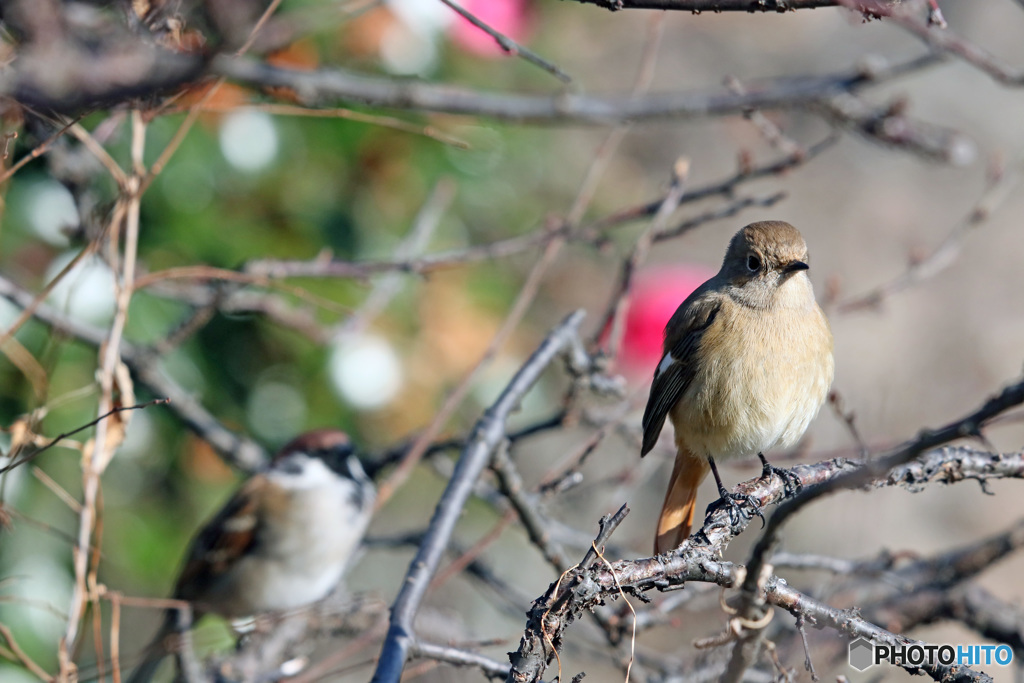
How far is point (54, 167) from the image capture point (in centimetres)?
341

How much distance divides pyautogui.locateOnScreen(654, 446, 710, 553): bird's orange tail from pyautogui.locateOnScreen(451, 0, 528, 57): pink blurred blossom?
2406mm

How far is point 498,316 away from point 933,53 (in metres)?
2.61

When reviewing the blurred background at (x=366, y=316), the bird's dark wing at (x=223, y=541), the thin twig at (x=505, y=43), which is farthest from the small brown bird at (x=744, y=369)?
the bird's dark wing at (x=223, y=541)

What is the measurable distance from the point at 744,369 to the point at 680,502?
518mm

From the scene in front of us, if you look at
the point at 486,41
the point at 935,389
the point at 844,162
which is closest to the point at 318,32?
the point at 486,41

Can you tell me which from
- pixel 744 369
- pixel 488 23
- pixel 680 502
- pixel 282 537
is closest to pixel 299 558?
pixel 282 537

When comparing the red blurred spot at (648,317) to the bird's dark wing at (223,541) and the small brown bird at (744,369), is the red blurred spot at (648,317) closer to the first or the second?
the small brown bird at (744,369)

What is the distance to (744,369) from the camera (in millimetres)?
2986

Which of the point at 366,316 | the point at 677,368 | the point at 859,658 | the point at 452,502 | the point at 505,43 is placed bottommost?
the point at 859,658

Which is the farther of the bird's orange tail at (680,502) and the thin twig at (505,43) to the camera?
the bird's orange tail at (680,502)

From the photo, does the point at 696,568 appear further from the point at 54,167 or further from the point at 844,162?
the point at 844,162

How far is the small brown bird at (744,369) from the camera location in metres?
2.96

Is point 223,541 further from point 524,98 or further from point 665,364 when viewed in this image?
point 524,98

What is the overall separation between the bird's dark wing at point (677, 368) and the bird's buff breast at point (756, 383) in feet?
0.13
